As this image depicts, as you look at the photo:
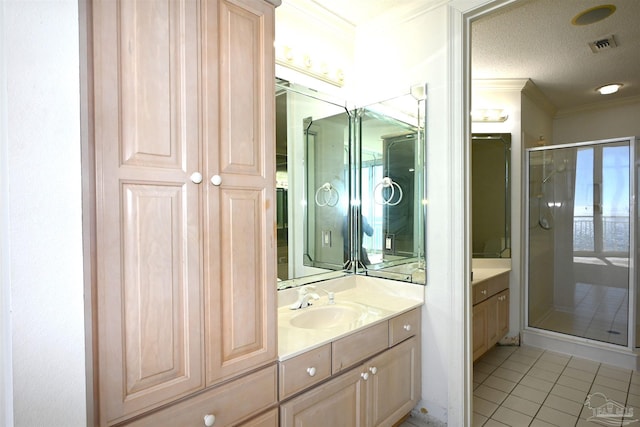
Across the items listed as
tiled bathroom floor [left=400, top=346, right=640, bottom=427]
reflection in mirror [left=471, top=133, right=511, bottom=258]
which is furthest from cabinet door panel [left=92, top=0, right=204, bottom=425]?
reflection in mirror [left=471, top=133, right=511, bottom=258]

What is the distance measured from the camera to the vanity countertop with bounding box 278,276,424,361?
1.46 meters

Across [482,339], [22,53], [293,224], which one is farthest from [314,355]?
[482,339]

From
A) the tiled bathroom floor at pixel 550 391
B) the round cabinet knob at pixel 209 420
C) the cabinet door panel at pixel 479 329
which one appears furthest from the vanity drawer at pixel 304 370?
the cabinet door panel at pixel 479 329

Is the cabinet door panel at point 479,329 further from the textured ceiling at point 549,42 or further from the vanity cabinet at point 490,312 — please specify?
the textured ceiling at point 549,42

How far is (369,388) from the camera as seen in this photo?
1698 millimetres

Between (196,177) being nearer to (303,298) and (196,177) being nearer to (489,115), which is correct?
(303,298)

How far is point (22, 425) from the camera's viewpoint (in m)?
0.70

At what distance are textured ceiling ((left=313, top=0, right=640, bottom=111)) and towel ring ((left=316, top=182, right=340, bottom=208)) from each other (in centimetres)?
112

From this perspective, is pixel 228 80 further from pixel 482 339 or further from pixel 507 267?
pixel 507 267

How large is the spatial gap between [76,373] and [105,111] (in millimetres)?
641

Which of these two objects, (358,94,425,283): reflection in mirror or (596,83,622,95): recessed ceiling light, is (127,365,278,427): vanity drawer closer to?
(358,94,425,283): reflection in mirror

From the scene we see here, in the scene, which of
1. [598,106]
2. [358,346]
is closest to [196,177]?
[358,346]

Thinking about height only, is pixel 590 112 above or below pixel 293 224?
above

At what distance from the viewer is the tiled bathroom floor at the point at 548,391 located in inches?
84.0
